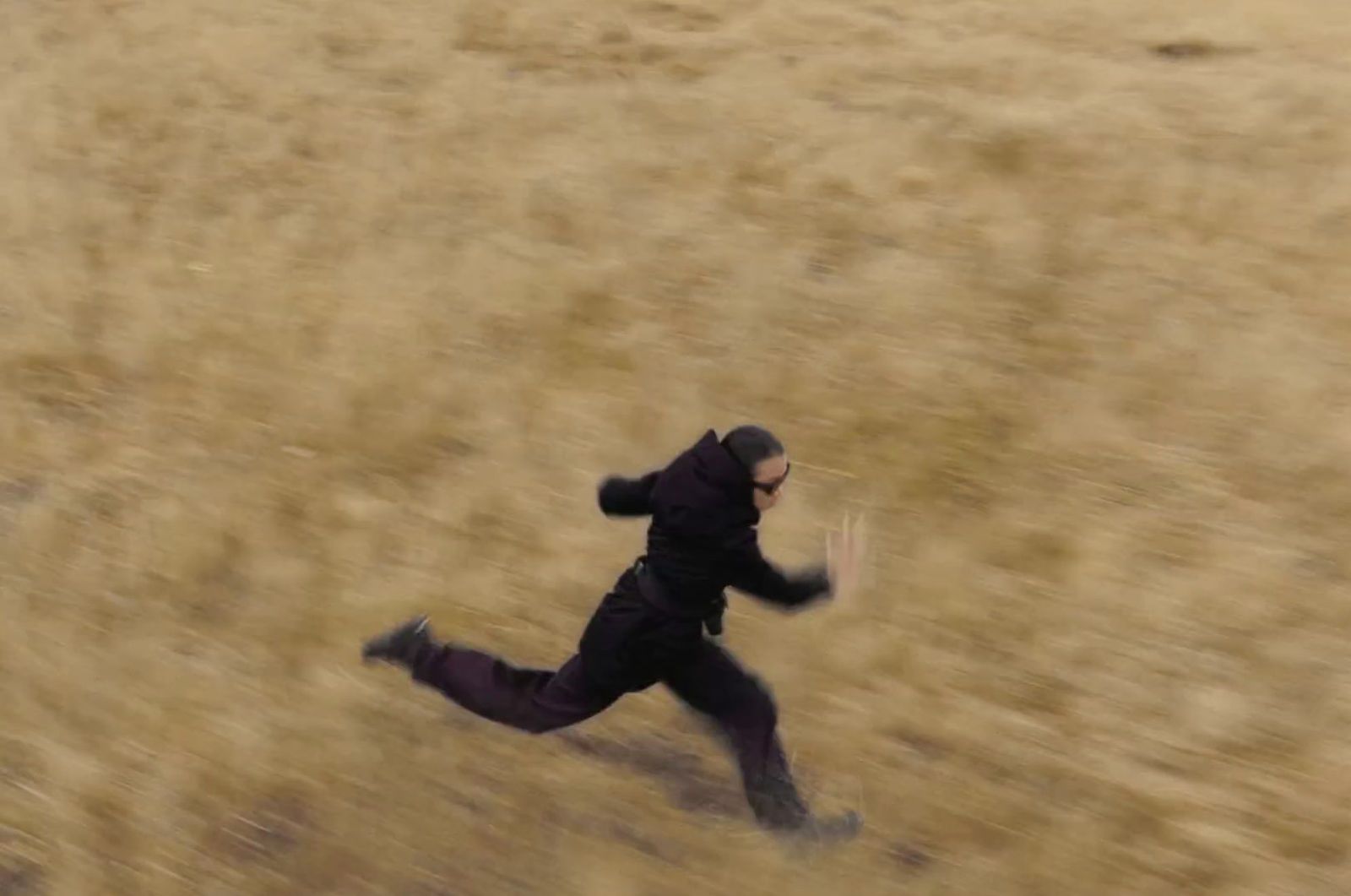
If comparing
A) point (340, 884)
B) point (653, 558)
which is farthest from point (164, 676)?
point (653, 558)

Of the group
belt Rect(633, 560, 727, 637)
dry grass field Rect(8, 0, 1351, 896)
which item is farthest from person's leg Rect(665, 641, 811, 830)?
dry grass field Rect(8, 0, 1351, 896)

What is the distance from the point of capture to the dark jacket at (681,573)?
263cm

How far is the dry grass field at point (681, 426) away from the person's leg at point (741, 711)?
283 millimetres

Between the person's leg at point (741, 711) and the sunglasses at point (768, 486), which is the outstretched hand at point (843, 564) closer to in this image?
the sunglasses at point (768, 486)

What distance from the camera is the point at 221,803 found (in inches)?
132

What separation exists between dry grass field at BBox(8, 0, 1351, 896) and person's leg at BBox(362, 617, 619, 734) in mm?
418

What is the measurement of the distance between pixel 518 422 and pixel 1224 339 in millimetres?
2565

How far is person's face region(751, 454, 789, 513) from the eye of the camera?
101 inches

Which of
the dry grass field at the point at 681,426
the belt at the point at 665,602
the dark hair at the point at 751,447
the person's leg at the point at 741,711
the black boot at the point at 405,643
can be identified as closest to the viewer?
the dark hair at the point at 751,447

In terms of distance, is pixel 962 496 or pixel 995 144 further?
pixel 995 144

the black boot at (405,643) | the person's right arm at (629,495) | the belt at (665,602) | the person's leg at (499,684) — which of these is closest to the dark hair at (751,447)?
the person's right arm at (629,495)

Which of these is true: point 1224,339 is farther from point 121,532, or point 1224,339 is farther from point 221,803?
point 121,532

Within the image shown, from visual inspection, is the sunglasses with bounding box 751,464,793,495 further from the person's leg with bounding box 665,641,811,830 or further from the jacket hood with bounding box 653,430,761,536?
the person's leg with bounding box 665,641,811,830

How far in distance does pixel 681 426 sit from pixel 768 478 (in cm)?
183
